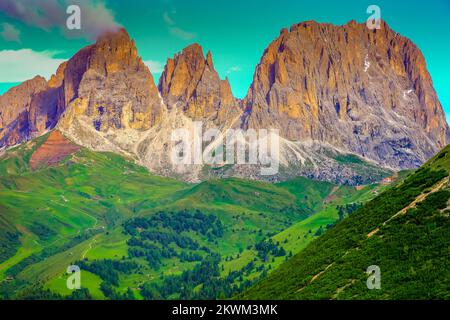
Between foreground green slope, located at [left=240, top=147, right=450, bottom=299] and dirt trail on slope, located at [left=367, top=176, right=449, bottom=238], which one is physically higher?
dirt trail on slope, located at [left=367, top=176, right=449, bottom=238]

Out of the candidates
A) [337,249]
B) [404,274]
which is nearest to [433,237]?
[404,274]

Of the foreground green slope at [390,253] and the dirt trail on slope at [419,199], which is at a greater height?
the dirt trail on slope at [419,199]

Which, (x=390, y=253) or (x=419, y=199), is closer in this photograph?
(x=390, y=253)

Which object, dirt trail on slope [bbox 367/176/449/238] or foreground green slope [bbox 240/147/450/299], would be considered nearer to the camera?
foreground green slope [bbox 240/147/450/299]

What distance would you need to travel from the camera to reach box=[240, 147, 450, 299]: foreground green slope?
74.2m

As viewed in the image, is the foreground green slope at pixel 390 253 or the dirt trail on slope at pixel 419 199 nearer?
the foreground green slope at pixel 390 253

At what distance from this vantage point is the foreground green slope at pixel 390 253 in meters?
74.2

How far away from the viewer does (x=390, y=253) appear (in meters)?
85.8

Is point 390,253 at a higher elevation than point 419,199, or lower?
lower
